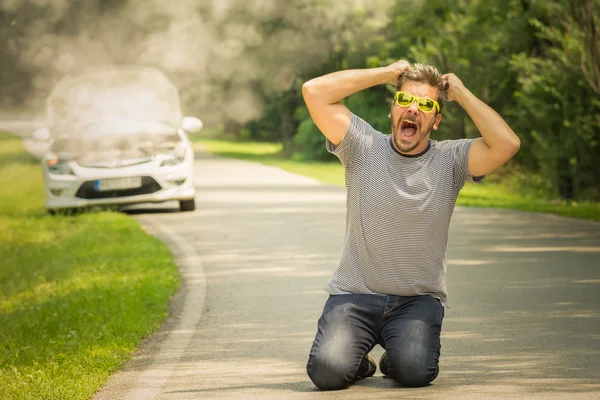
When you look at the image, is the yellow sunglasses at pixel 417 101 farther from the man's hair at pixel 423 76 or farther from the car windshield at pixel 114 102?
the car windshield at pixel 114 102

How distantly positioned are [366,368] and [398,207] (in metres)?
0.94

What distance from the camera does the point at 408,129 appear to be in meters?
6.18

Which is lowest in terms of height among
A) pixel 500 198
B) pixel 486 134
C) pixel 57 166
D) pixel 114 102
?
pixel 500 198

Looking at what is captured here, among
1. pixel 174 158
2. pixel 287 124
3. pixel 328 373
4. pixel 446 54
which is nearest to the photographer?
pixel 328 373

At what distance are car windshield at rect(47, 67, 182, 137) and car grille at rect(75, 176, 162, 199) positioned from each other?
0.96m

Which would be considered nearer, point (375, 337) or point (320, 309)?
point (375, 337)

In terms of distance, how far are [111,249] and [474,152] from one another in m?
8.28

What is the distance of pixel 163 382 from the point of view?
6.52 m

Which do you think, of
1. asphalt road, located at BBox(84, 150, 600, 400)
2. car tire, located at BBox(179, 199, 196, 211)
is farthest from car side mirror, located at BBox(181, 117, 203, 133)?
asphalt road, located at BBox(84, 150, 600, 400)

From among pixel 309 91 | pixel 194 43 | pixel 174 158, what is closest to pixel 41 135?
pixel 174 158

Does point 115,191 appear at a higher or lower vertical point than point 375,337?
lower

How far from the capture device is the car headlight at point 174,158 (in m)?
18.0

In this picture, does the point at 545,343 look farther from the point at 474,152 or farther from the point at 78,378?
the point at 78,378

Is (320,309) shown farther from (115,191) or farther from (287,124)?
(287,124)
